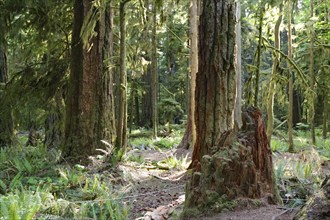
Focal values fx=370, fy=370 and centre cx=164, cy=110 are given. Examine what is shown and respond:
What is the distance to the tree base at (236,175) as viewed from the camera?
3.88 m

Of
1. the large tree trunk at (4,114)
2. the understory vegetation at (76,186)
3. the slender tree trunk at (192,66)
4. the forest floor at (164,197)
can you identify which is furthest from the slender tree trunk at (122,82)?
the large tree trunk at (4,114)

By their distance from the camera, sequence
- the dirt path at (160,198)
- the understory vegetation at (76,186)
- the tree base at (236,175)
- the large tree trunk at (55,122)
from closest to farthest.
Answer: the dirt path at (160,198)
the tree base at (236,175)
the understory vegetation at (76,186)
the large tree trunk at (55,122)

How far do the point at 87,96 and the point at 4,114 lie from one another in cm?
289

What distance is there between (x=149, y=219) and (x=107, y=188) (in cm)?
132

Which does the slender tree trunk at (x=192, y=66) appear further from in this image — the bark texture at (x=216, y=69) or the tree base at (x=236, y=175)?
the tree base at (x=236, y=175)

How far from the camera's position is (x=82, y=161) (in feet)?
23.9

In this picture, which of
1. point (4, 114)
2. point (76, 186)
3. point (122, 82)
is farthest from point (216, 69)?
point (4, 114)

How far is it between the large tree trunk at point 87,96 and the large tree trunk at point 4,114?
7.50 ft

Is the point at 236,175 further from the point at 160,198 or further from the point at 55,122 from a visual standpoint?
the point at 55,122

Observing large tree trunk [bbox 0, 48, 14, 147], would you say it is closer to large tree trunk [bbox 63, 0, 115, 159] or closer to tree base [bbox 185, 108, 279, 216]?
large tree trunk [bbox 63, 0, 115, 159]

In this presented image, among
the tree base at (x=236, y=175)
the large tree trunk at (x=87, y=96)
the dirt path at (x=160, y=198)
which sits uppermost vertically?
the large tree trunk at (x=87, y=96)

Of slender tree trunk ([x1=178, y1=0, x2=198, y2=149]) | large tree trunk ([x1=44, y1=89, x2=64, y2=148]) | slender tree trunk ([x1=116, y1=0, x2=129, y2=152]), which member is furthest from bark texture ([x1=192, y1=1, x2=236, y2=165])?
large tree trunk ([x1=44, y1=89, x2=64, y2=148])

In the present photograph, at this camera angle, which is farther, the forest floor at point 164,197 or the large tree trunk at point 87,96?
the large tree trunk at point 87,96

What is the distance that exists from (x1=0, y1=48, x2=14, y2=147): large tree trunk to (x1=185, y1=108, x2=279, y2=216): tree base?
656 centimetres
